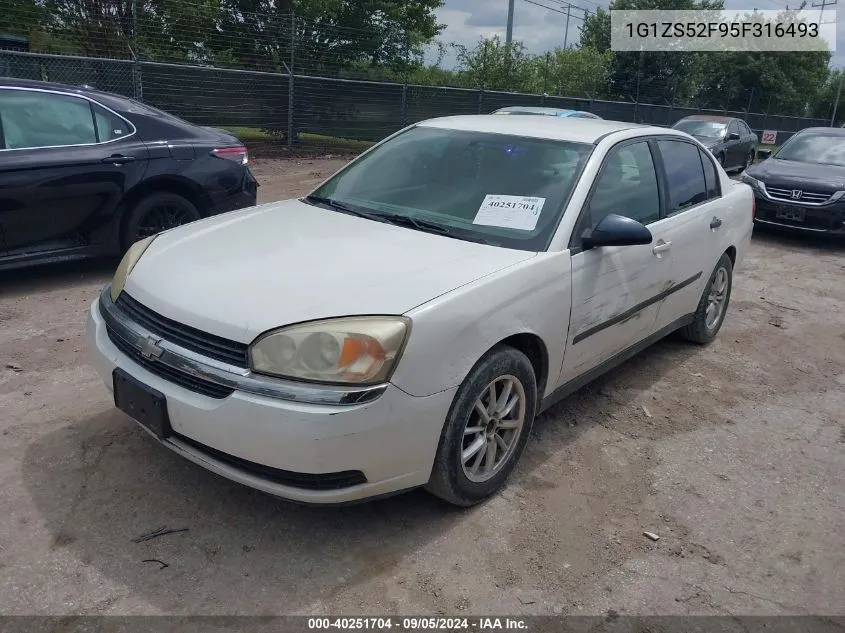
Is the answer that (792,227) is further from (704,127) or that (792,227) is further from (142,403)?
(142,403)

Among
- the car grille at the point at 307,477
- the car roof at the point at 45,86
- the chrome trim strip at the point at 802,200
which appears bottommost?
the car grille at the point at 307,477

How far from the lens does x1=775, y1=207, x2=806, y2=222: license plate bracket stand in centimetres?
937

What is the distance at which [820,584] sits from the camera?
2.85 m

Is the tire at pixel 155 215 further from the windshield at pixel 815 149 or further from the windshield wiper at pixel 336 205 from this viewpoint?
the windshield at pixel 815 149

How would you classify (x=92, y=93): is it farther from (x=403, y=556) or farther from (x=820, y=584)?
(x=820, y=584)

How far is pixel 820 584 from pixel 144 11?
625 inches

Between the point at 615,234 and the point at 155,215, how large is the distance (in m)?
4.15

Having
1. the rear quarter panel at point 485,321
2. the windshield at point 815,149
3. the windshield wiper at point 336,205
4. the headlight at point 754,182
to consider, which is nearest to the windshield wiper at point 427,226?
the windshield wiper at point 336,205

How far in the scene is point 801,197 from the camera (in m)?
9.37

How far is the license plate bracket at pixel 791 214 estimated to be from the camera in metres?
9.37

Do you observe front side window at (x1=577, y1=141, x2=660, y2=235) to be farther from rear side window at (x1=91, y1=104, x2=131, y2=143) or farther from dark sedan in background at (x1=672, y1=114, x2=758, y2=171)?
dark sedan in background at (x1=672, y1=114, x2=758, y2=171)

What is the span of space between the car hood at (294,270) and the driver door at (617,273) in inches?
18.1

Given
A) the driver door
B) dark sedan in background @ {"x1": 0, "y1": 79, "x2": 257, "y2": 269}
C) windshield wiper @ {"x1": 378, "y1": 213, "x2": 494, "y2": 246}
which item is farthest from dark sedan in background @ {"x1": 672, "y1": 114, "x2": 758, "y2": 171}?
windshield wiper @ {"x1": 378, "y1": 213, "x2": 494, "y2": 246}

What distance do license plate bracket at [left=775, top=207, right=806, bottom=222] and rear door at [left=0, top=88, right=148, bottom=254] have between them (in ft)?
25.7
